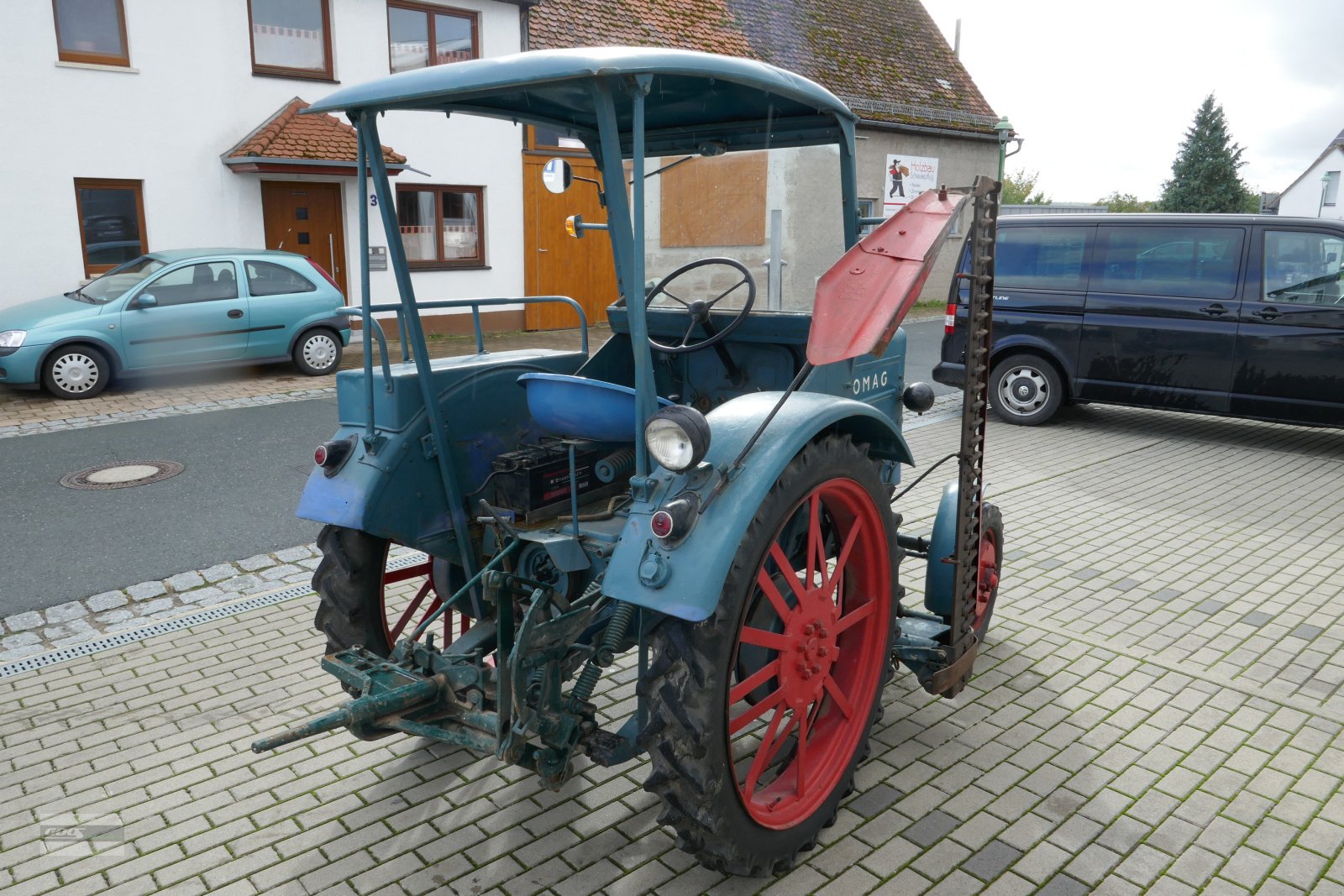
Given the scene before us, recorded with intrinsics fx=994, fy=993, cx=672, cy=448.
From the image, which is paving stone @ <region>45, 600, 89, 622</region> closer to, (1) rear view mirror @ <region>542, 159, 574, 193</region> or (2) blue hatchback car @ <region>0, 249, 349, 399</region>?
(1) rear view mirror @ <region>542, 159, 574, 193</region>

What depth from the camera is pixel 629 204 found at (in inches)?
112

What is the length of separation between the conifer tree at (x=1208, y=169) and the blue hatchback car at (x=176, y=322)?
44.5 meters

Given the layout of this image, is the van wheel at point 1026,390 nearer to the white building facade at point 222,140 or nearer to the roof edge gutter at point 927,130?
the white building facade at point 222,140

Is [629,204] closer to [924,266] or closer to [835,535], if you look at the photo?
[924,266]

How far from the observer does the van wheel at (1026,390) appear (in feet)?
31.1

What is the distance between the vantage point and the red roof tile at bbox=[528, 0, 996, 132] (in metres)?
17.2

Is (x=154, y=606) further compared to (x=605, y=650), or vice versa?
Answer: (x=154, y=606)

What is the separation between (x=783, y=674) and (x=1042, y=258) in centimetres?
763

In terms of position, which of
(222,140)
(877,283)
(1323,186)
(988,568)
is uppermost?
(1323,186)

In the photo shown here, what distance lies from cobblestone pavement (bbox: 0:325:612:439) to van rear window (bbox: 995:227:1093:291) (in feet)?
13.5

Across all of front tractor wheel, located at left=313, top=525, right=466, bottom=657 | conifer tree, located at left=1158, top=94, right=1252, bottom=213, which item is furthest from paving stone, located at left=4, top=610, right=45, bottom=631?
conifer tree, located at left=1158, top=94, right=1252, bottom=213

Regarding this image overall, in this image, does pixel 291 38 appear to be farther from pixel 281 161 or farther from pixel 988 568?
pixel 988 568

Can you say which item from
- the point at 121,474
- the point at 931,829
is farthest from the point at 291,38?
the point at 931,829

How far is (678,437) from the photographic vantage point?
257cm
